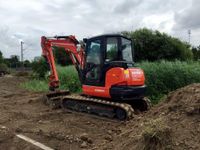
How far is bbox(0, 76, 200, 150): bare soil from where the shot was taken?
18.5 feet

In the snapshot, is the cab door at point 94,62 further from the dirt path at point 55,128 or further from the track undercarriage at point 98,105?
the dirt path at point 55,128

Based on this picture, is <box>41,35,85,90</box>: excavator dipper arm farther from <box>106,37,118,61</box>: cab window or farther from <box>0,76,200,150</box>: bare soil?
<box>106,37,118,61</box>: cab window

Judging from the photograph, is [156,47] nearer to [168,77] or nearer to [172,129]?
[168,77]

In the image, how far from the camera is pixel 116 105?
32.6ft

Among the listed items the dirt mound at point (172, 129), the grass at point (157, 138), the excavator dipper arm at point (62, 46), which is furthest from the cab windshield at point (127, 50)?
the grass at point (157, 138)

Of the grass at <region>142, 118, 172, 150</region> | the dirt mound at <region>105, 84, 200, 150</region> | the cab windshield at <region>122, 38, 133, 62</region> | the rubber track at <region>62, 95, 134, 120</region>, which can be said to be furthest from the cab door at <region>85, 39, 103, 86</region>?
the grass at <region>142, 118, 172, 150</region>

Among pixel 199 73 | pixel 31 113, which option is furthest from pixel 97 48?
pixel 199 73

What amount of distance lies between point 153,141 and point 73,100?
20.9 feet

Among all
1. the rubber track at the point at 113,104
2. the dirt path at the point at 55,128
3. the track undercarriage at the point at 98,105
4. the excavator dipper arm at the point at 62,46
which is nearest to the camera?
the dirt path at the point at 55,128

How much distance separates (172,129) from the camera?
19.8 ft

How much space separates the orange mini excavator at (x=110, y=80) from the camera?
398 inches

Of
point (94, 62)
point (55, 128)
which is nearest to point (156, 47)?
point (94, 62)

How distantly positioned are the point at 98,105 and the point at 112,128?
5.53ft

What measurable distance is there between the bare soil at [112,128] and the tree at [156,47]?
52.7 ft
